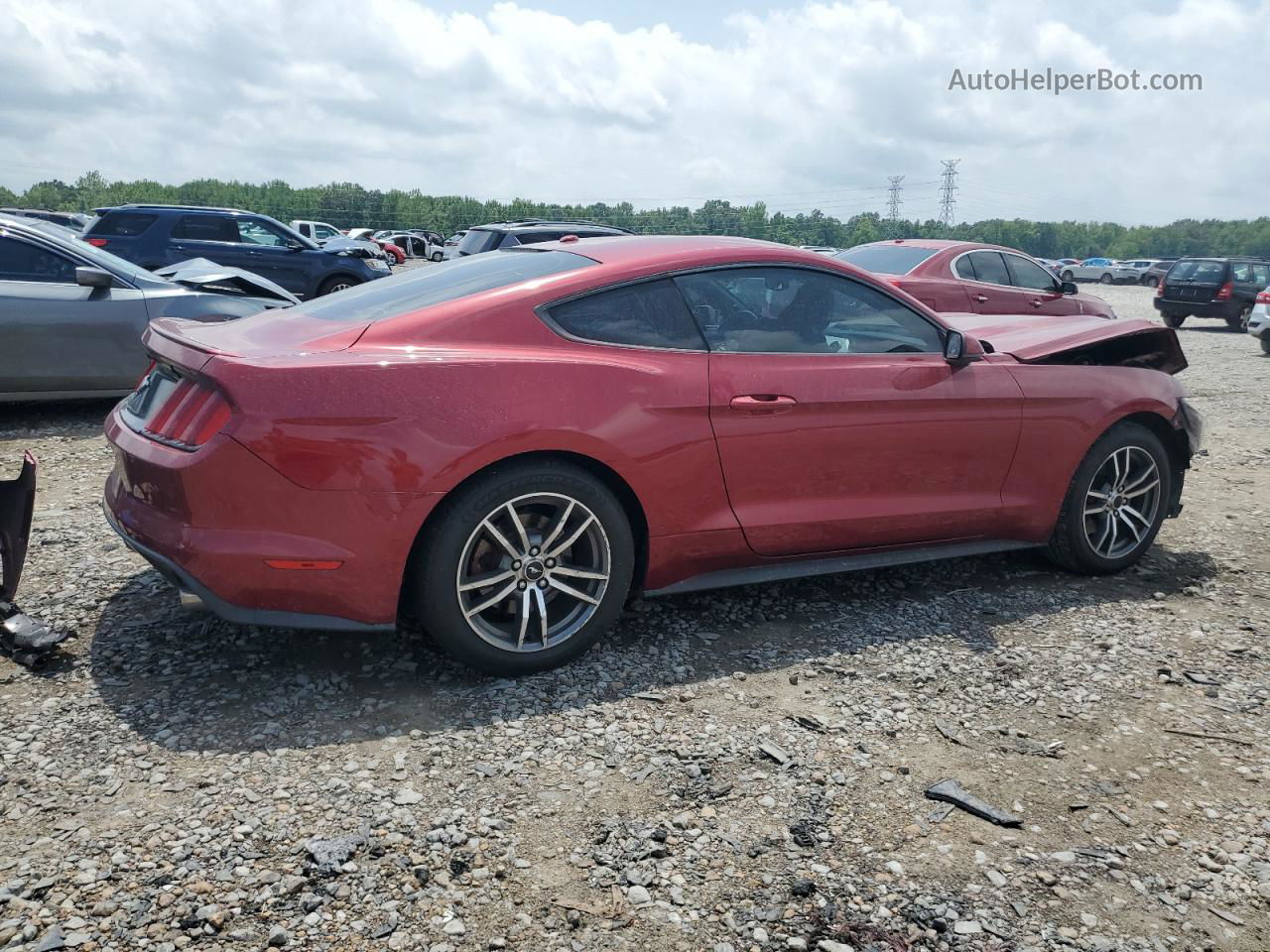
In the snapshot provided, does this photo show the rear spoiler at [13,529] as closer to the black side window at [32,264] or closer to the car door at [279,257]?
the black side window at [32,264]

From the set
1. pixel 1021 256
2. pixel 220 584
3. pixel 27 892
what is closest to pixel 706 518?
pixel 220 584

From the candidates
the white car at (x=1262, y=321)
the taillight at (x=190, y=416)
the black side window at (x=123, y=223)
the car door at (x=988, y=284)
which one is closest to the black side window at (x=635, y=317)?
the taillight at (x=190, y=416)

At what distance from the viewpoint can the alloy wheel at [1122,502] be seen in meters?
4.90

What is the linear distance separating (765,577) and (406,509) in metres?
1.50

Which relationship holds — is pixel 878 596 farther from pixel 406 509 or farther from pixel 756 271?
pixel 406 509

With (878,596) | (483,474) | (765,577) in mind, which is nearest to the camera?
(483,474)

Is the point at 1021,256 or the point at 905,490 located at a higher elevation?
the point at 1021,256

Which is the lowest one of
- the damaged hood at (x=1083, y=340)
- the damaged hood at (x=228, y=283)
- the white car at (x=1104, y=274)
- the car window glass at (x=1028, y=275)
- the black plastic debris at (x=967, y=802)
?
the black plastic debris at (x=967, y=802)

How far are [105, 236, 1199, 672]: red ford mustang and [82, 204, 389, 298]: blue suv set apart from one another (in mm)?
10712

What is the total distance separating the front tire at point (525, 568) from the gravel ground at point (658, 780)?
0.52 feet

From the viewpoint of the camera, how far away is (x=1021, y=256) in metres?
11.8

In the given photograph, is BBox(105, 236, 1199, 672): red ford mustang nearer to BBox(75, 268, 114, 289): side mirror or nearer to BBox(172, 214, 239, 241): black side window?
BBox(75, 268, 114, 289): side mirror

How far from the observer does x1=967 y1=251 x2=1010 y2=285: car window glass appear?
1108 cm

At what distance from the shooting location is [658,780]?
302 centimetres
